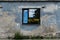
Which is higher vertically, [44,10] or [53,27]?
[44,10]

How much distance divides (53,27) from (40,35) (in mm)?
1058

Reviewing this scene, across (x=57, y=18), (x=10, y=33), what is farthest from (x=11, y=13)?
(x=57, y=18)

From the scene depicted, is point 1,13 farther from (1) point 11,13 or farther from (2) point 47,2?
(2) point 47,2

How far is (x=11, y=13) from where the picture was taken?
14.0 m

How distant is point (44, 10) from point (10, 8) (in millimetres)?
2350

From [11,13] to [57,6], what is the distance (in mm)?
3216

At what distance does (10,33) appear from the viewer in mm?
13984

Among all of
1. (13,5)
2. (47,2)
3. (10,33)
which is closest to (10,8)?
(13,5)

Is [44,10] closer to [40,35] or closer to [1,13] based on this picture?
[40,35]

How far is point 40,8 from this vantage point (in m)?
14.1

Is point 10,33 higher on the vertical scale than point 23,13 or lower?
lower

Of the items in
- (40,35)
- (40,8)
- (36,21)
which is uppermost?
(40,8)

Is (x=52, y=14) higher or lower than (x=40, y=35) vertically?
higher

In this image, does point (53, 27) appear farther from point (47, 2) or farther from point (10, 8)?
point (10, 8)
